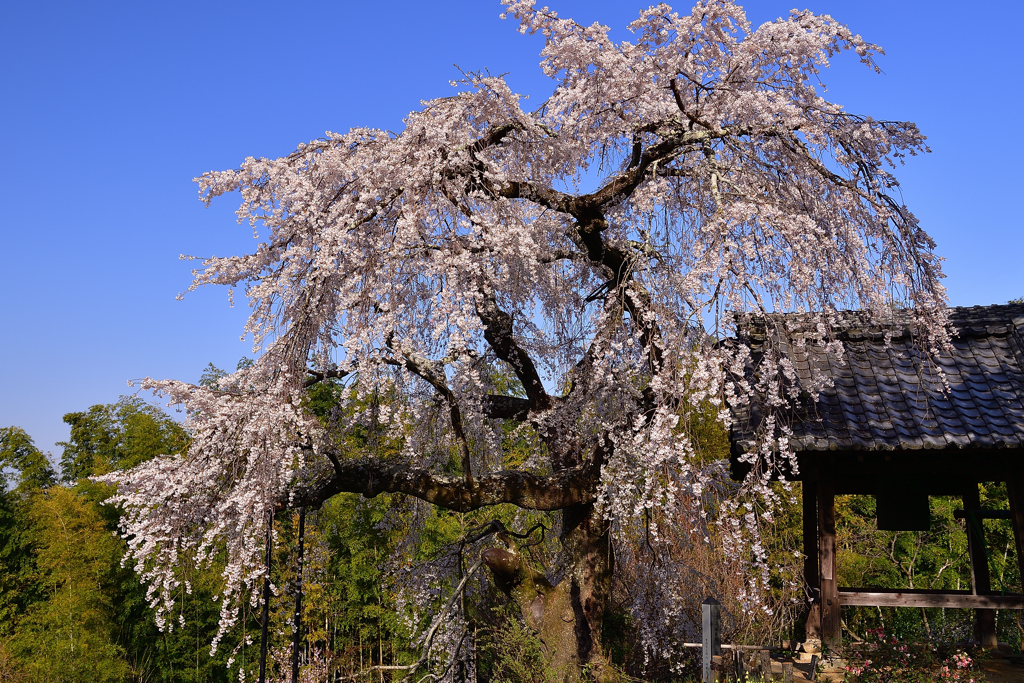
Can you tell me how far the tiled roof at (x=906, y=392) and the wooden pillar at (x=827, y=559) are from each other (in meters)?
0.67

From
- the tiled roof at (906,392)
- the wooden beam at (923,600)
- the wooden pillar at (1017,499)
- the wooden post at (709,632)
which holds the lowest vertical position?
the wooden beam at (923,600)

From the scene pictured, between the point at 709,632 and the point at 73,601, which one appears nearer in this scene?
the point at 709,632

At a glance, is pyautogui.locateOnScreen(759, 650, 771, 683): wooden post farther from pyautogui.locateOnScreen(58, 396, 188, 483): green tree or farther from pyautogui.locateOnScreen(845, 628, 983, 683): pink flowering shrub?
A: pyautogui.locateOnScreen(58, 396, 188, 483): green tree

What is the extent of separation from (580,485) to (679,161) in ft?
10.5

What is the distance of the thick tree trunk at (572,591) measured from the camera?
22.5 ft

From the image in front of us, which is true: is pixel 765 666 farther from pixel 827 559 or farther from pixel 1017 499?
pixel 1017 499

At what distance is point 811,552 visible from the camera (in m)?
8.04

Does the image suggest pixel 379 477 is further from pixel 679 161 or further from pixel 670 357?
pixel 679 161

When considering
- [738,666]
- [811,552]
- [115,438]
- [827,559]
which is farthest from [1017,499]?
[115,438]

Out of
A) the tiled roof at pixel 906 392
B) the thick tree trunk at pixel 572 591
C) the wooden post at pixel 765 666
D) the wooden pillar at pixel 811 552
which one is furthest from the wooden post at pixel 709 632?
the wooden pillar at pixel 811 552

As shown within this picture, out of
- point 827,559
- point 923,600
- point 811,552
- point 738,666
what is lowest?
point 738,666

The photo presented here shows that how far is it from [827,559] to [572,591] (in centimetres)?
249

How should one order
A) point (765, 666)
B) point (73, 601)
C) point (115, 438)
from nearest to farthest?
1. point (765, 666)
2. point (73, 601)
3. point (115, 438)

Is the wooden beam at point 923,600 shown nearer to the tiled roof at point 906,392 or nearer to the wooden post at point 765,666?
the wooden post at point 765,666
